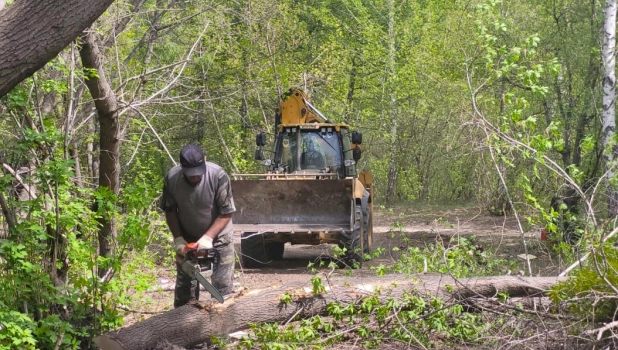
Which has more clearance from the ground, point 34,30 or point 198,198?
point 34,30

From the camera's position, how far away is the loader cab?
1382 cm

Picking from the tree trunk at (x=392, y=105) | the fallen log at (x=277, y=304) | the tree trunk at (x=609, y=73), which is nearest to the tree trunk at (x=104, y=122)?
the fallen log at (x=277, y=304)

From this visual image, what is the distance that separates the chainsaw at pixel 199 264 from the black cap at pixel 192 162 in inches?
26.8

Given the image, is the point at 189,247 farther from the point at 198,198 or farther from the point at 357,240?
the point at 357,240

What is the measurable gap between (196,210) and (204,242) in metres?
0.43

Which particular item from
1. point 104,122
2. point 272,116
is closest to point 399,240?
point 272,116

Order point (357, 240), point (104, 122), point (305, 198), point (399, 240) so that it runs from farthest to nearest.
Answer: point (399, 240), point (305, 198), point (357, 240), point (104, 122)

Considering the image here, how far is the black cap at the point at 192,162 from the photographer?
6.70 meters

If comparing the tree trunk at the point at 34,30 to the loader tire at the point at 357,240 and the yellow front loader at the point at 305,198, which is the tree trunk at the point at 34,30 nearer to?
the loader tire at the point at 357,240

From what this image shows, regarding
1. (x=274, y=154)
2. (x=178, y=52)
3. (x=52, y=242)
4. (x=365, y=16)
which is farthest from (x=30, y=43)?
(x=365, y=16)

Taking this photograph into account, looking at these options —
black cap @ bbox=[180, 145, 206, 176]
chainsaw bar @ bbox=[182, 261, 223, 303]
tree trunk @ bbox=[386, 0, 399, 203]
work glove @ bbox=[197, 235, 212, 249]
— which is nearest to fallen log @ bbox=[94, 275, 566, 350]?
chainsaw bar @ bbox=[182, 261, 223, 303]

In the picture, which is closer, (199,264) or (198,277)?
(198,277)

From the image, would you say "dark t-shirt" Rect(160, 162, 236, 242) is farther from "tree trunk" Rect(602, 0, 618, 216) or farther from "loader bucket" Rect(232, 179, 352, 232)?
"tree trunk" Rect(602, 0, 618, 216)

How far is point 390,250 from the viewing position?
1462cm
